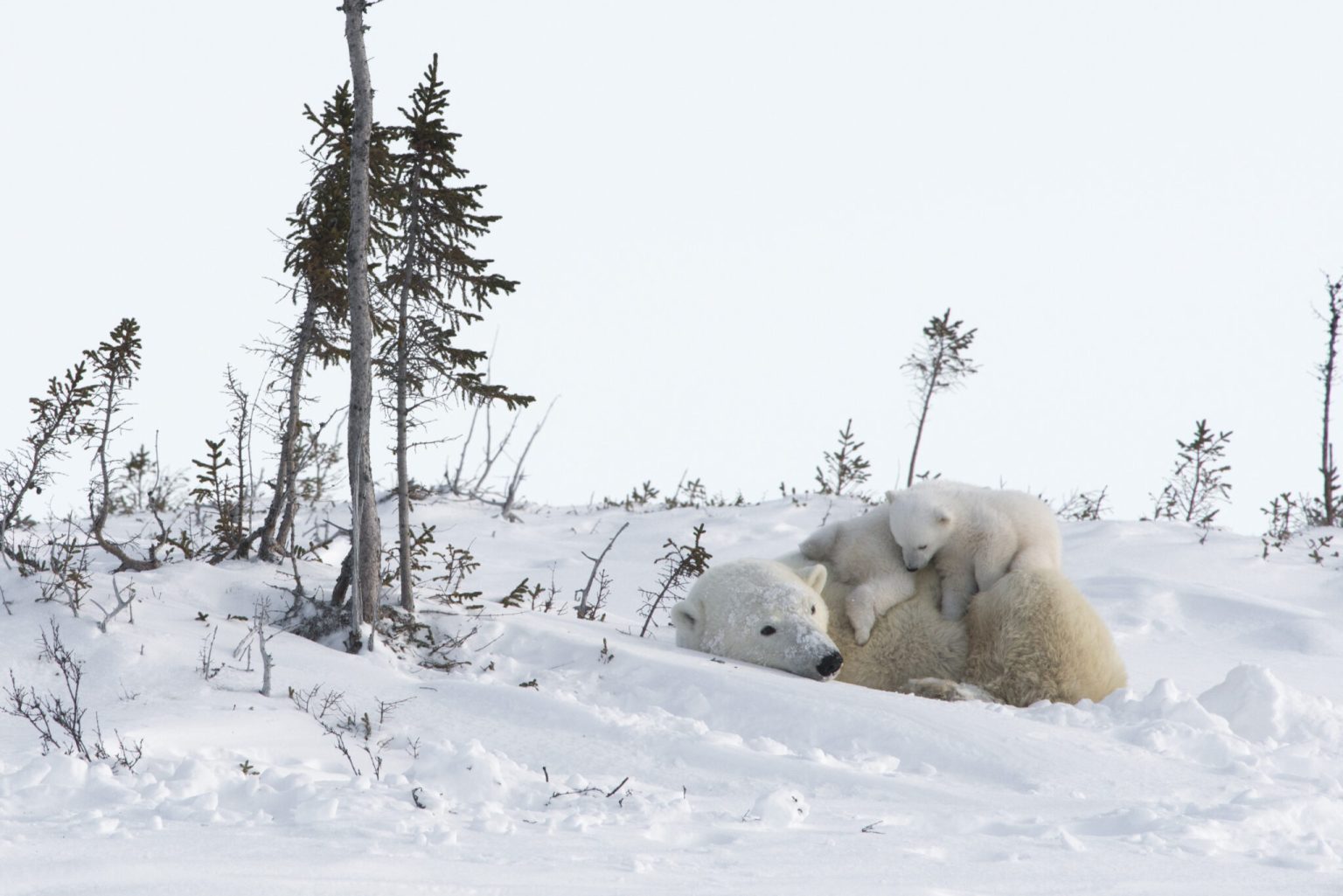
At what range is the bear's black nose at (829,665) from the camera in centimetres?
555

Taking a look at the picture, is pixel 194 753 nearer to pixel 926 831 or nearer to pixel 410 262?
pixel 926 831

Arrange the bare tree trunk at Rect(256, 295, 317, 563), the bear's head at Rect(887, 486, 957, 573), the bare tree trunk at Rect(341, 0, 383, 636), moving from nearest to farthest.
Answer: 1. the bare tree trunk at Rect(341, 0, 383, 636)
2. the bear's head at Rect(887, 486, 957, 573)
3. the bare tree trunk at Rect(256, 295, 317, 563)

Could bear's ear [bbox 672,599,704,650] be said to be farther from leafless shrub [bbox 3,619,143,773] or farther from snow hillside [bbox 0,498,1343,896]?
leafless shrub [bbox 3,619,143,773]

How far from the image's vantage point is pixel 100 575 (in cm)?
601

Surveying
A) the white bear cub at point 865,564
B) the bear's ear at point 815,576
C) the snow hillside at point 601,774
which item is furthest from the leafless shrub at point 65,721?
the white bear cub at point 865,564

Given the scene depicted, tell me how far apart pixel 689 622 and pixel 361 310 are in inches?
103

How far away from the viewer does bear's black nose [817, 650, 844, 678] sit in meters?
5.55

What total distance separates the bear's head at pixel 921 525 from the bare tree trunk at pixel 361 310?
9.85 ft

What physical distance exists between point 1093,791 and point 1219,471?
13.0 metres

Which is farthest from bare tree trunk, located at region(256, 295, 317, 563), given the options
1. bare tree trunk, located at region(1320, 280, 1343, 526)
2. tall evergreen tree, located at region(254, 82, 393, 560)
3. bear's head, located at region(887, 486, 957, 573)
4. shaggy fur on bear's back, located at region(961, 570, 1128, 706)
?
bare tree trunk, located at region(1320, 280, 1343, 526)

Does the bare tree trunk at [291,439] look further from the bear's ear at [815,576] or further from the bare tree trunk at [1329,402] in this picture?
the bare tree trunk at [1329,402]

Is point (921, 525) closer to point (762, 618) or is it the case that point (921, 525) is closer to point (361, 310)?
point (762, 618)

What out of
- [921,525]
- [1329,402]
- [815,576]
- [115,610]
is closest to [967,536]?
[921,525]

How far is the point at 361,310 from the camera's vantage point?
599 cm
